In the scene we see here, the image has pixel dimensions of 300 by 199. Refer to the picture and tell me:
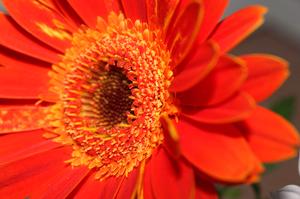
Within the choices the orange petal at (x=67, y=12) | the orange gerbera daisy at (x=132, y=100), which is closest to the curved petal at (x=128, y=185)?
the orange gerbera daisy at (x=132, y=100)

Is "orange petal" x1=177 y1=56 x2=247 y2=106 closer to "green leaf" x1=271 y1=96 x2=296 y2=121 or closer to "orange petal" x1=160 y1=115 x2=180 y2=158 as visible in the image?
"orange petal" x1=160 y1=115 x2=180 y2=158

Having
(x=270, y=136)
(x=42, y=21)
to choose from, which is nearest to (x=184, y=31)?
(x=270, y=136)

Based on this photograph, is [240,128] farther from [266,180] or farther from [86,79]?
[266,180]

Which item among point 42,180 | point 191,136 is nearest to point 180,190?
point 191,136

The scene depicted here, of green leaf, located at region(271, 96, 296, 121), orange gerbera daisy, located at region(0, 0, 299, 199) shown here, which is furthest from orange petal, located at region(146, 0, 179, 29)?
green leaf, located at region(271, 96, 296, 121)

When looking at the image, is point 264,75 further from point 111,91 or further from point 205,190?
point 111,91
